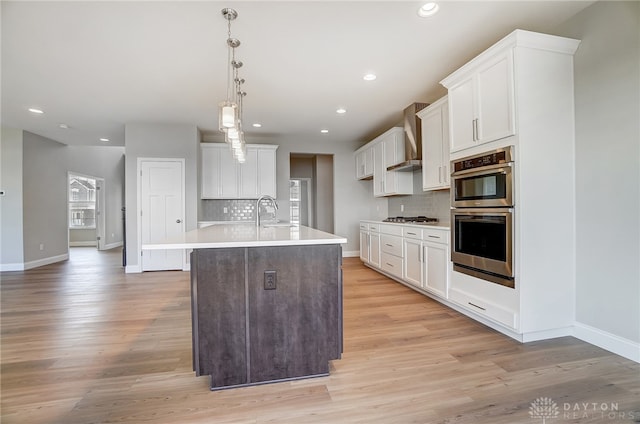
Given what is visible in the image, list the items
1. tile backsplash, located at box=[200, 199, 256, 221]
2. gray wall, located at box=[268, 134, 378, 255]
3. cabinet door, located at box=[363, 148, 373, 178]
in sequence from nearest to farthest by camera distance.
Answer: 1. cabinet door, located at box=[363, 148, 373, 178]
2. tile backsplash, located at box=[200, 199, 256, 221]
3. gray wall, located at box=[268, 134, 378, 255]

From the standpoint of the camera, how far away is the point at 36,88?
353 centimetres

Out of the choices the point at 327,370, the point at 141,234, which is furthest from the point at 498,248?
the point at 141,234

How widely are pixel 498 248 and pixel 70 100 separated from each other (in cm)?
549

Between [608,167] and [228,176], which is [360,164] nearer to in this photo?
[228,176]

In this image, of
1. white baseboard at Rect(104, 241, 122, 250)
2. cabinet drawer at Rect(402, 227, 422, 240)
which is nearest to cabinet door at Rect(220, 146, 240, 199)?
cabinet drawer at Rect(402, 227, 422, 240)

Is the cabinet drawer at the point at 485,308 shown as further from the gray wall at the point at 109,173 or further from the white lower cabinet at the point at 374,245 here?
the gray wall at the point at 109,173

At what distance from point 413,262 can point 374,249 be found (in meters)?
1.29

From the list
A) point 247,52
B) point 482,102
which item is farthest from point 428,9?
point 247,52

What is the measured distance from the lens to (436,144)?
11.9 ft

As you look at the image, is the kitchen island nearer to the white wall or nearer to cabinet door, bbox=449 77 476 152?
cabinet door, bbox=449 77 476 152

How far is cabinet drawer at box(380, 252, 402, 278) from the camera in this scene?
13.3 ft

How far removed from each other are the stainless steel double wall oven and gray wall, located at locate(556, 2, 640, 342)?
0.60m

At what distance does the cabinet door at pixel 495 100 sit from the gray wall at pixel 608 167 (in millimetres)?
597

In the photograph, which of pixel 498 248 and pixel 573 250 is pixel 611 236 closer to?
pixel 573 250
